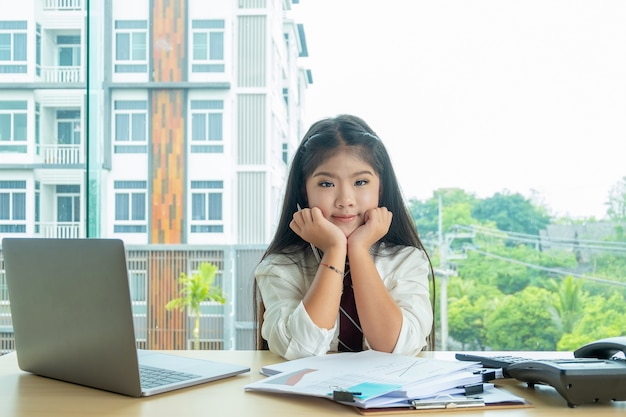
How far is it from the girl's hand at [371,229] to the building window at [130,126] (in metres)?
2.88

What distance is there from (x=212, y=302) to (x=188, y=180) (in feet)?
2.47

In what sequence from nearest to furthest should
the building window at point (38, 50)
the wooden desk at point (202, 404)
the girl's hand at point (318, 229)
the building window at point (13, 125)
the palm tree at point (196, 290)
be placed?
the wooden desk at point (202, 404), the girl's hand at point (318, 229), the building window at point (13, 125), the building window at point (38, 50), the palm tree at point (196, 290)

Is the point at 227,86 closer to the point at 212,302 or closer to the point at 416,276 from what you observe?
the point at 212,302

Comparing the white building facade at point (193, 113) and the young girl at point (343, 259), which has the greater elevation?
the white building facade at point (193, 113)

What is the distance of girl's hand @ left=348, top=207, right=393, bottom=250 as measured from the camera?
1.56 meters

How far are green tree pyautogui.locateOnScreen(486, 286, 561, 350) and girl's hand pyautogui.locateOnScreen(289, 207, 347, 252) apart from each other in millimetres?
2885

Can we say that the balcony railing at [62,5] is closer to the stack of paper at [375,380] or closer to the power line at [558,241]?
the power line at [558,241]

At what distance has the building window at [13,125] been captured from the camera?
3279 millimetres

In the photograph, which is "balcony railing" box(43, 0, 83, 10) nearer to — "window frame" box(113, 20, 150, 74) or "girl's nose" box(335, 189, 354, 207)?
"window frame" box(113, 20, 150, 74)

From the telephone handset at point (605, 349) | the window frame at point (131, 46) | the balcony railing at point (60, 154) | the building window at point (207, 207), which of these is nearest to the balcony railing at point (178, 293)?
the building window at point (207, 207)

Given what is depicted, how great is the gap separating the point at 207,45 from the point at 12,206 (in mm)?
1541

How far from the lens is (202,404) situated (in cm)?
98

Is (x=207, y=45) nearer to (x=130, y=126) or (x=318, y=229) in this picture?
(x=130, y=126)

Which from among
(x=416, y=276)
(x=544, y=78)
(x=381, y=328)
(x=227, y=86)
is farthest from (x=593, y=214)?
(x=381, y=328)
